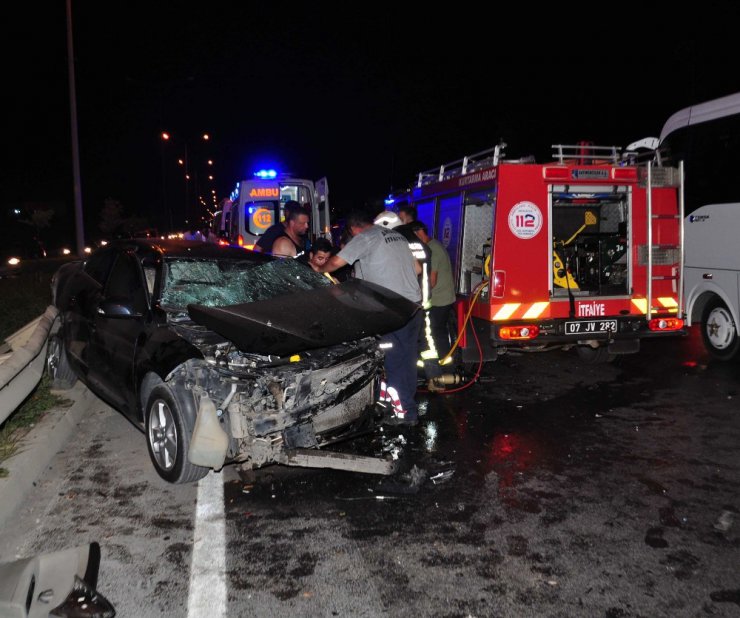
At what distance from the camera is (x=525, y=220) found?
7.29 meters

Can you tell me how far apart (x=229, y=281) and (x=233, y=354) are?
124 cm

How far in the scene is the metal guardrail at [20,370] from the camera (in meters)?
4.93

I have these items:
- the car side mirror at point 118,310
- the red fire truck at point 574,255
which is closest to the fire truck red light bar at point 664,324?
the red fire truck at point 574,255

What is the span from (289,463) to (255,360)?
713 millimetres

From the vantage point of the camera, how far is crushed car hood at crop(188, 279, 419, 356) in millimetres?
4254

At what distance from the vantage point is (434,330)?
7719mm

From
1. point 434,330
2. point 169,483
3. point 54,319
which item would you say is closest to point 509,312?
point 434,330

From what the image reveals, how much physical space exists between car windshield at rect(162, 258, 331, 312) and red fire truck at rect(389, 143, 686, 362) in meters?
2.47

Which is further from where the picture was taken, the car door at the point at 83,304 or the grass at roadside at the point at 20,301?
the grass at roadside at the point at 20,301

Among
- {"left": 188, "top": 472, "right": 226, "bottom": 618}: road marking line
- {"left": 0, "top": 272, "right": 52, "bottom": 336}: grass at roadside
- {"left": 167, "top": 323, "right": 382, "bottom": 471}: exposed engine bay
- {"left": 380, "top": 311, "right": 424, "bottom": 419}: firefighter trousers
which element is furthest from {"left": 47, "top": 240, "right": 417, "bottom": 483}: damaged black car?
{"left": 0, "top": 272, "right": 52, "bottom": 336}: grass at roadside

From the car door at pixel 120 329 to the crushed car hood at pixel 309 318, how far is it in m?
0.88

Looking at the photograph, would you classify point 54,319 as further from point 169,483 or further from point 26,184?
point 26,184

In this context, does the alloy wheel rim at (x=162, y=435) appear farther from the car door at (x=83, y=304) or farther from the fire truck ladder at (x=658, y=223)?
the fire truck ladder at (x=658, y=223)

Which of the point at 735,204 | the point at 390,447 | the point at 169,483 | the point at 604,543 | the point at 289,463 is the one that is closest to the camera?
the point at 604,543
